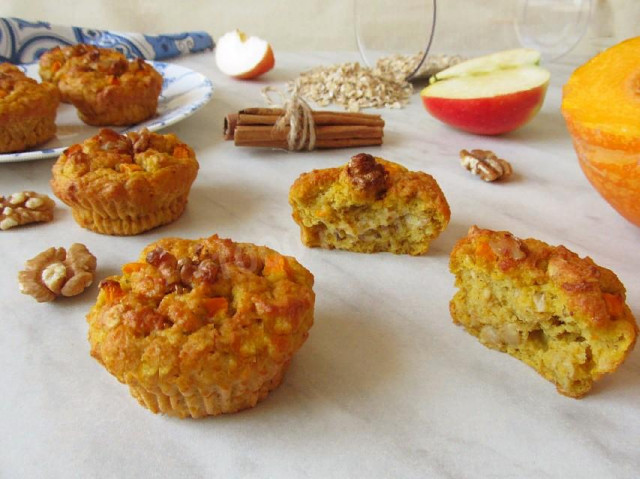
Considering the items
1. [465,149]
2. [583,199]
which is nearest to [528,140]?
[465,149]

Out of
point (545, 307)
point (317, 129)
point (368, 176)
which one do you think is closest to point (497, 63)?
point (317, 129)

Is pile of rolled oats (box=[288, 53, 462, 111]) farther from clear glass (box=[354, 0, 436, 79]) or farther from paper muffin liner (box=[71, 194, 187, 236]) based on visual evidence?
paper muffin liner (box=[71, 194, 187, 236])

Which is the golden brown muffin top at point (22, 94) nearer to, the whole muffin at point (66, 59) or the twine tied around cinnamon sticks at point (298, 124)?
the whole muffin at point (66, 59)

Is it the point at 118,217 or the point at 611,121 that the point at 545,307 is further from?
the point at 118,217

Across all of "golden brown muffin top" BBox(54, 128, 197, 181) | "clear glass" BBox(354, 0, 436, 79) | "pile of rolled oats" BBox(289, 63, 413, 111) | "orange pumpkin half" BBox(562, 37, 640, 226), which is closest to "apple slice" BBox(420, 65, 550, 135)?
"pile of rolled oats" BBox(289, 63, 413, 111)

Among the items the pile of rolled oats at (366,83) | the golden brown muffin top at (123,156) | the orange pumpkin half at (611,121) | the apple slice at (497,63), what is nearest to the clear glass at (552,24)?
the pile of rolled oats at (366,83)

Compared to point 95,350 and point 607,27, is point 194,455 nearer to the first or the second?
point 95,350

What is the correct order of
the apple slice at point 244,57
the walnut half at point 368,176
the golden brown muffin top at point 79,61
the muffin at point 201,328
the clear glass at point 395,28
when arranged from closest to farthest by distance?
1. the muffin at point 201,328
2. the walnut half at point 368,176
3. the golden brown muffin top at point 79,61
4. the clear glass at point 395,28
5. the apple slice at point 244,57
